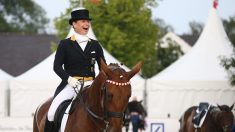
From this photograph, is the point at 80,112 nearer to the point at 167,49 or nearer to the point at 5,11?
the point at 167,49

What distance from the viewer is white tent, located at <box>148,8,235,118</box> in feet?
93.1

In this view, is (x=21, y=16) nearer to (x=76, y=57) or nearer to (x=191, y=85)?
(x=191, y=85)

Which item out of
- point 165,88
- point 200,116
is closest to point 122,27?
point 165,88

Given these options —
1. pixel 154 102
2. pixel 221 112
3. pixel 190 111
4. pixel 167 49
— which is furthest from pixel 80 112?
pixel 167 49

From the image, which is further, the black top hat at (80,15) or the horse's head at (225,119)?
the horse's head at (225,119)

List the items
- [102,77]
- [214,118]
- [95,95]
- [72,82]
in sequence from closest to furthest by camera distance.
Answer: [102,77], [95,95], [72,82], [214,118]

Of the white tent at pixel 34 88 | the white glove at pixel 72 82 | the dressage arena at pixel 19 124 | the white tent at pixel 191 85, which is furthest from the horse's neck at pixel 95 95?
the white tent at pixel 191 85

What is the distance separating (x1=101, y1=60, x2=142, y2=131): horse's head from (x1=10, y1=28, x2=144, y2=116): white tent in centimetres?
2018

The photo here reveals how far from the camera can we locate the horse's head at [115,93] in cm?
742

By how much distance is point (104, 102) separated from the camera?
773 centimetres

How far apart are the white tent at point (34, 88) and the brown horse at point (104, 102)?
19.4m

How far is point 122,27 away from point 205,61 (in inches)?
745

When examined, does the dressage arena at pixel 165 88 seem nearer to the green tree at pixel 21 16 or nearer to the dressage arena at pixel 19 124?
the dressage arena at pixel 19 124

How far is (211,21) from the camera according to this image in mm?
→ 31578
